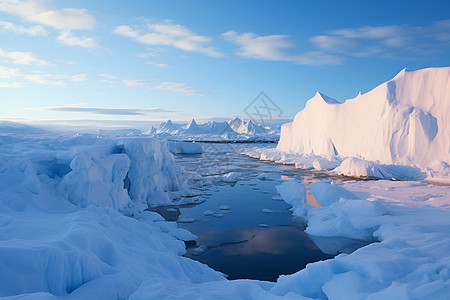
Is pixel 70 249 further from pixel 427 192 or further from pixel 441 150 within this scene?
pixel 441 150

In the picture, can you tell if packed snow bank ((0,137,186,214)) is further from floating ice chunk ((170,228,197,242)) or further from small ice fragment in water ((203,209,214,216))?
floating ice chunk ((170,228,197,242))

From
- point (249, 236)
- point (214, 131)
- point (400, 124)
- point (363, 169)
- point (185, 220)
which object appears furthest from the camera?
point (214, 131)

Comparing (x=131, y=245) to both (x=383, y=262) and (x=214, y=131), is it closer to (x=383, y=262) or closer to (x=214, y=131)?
(x=383, y=262)

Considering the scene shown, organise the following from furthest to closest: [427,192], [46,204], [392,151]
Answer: [392,151] → [427,192] → [46,204]

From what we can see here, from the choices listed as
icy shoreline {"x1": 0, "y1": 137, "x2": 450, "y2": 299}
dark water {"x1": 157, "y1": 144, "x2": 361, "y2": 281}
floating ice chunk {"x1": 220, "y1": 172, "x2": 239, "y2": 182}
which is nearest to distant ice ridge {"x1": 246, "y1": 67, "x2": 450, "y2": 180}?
icy shoreline {"x1": 0, "y1": 137, "x2": 450, "y2": 299}

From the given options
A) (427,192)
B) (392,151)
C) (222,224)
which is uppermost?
(392,151)

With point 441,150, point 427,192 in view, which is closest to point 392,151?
point 441,150

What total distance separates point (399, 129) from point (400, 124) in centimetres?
39

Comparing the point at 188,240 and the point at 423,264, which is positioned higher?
the point at 423,264

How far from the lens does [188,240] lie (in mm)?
8016

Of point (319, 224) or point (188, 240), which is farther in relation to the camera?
point (319, 224)

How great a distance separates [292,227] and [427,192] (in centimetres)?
782

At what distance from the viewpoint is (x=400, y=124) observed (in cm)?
1998

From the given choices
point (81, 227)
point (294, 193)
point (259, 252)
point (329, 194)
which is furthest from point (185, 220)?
point (329, 194)
